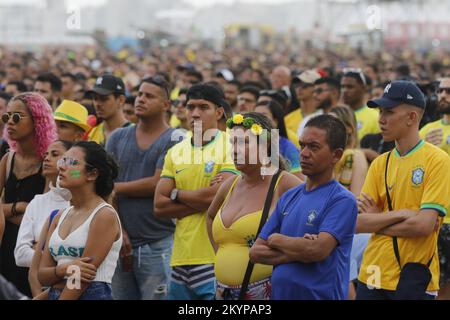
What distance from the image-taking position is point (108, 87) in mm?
8391

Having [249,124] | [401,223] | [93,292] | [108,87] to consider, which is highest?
[108,87]

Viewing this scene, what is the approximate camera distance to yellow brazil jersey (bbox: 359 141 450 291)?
5.77 metres

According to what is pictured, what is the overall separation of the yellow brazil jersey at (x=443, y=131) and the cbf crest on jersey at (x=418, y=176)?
224 cm

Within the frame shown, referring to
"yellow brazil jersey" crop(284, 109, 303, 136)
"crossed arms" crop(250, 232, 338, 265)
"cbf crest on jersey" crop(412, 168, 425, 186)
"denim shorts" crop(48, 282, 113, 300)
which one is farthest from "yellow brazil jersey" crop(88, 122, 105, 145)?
"crossed arms" crop(250, 232, 338, 265)

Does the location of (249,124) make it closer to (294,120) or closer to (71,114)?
(71,114)

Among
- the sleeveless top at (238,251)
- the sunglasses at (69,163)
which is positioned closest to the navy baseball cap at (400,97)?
the sleeveless top at (238,251)

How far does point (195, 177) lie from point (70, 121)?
138cm

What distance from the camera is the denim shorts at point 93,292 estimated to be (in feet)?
17.1

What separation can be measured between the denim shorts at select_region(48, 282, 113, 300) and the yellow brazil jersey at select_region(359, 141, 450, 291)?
1830 mm

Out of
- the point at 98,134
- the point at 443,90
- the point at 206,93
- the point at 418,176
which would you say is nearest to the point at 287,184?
the point at 418,176

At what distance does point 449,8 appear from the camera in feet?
207

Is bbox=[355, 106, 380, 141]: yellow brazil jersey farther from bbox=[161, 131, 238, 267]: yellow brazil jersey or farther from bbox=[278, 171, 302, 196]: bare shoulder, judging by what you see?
bbox=[278, 171, 302, 196]: bare shoulder
